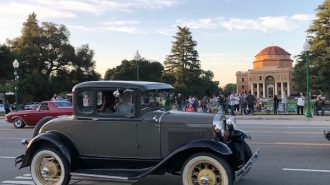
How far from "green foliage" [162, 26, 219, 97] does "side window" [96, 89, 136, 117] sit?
8561 cm

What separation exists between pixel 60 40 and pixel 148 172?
79.2 metres

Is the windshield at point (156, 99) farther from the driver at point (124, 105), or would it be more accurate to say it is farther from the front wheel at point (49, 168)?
the front wheel at point (49, 168)

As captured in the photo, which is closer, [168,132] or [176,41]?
[168,132]

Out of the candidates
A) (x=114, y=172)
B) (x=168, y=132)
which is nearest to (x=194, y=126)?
(x=168, y=132)

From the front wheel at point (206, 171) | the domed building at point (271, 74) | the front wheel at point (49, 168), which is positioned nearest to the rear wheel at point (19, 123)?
the front wheel at point (49, 168)

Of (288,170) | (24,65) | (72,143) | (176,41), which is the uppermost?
(176,41)

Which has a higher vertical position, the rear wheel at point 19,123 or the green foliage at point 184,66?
the green foliage at point 184,66

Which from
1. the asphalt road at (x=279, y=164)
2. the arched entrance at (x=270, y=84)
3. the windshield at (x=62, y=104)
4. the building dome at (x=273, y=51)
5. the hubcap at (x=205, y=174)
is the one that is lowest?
the asphalt road at (x=279, y=164)

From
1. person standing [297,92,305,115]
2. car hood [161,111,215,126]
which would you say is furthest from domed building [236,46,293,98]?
car hood [161,111,215,126]

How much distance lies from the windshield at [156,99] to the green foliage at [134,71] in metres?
99.7

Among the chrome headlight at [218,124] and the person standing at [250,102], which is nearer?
the chrome headlight at [218,124]

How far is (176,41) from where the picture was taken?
100125 mm

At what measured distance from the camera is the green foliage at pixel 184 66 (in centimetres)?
9489

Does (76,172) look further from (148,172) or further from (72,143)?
(148,172)
